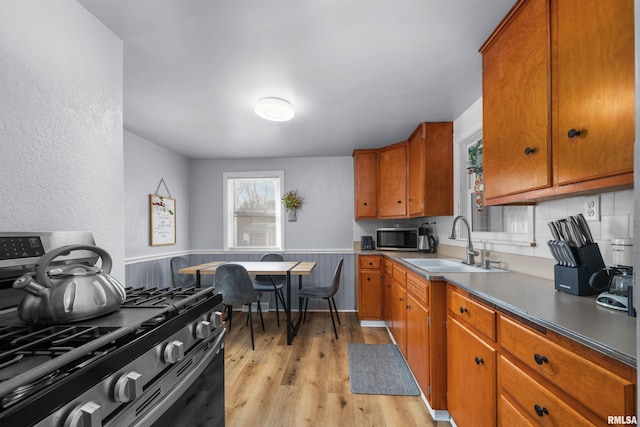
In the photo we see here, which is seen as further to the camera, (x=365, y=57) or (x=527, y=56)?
(x=365, y=57)

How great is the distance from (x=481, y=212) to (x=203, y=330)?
2376 mm

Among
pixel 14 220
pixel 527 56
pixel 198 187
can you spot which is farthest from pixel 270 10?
pixel 198 187

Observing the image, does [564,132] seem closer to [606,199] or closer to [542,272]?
[606,199]

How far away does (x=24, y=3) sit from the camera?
115cm

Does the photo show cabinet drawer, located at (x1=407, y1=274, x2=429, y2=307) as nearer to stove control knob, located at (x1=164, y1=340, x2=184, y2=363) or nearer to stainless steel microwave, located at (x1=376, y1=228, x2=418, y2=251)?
stainless steel microwave, located at (x1=376, y1=228, x2=418, y2=251)

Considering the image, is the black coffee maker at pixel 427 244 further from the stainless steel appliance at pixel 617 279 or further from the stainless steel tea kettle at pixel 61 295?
the stainless steel tea kettle at pixel 61 295

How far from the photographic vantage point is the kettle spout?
0.83 metres

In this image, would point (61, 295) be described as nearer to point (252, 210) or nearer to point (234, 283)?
point (234, 283)

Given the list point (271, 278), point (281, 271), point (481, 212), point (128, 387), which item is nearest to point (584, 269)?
point (481, 212)

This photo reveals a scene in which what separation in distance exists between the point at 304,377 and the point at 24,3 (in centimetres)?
271

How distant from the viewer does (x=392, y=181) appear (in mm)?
3850

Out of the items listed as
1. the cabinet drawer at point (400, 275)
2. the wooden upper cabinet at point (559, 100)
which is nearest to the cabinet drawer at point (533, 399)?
the wooden upper cabinet at point (559, 100)

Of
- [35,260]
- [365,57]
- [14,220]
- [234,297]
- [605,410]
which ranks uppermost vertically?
[365,57]

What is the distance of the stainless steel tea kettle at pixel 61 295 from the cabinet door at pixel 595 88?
167 cm
